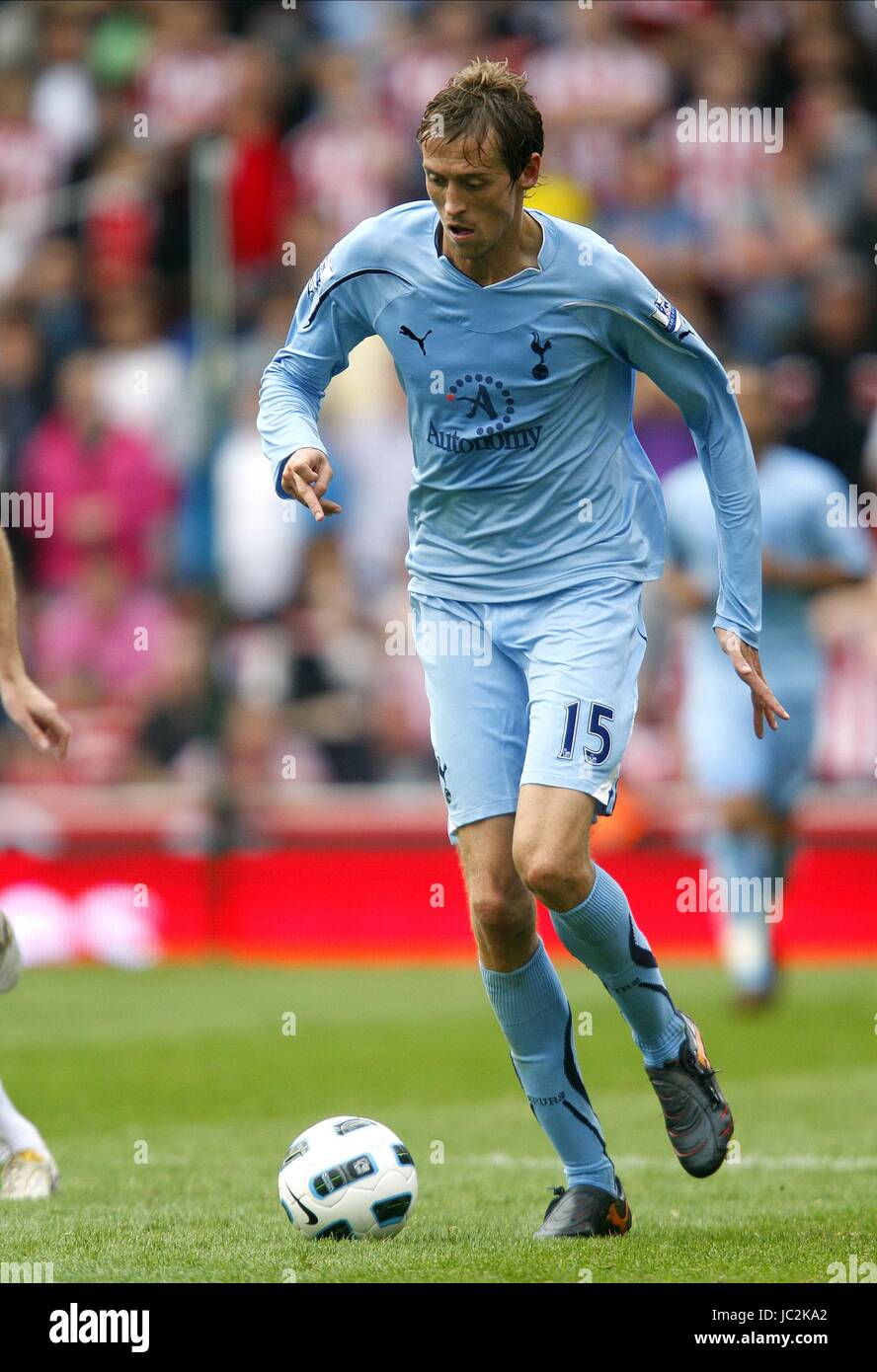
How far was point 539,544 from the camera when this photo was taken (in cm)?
573

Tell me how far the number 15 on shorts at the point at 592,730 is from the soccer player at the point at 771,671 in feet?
18.0

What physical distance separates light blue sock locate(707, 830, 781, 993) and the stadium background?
6.24ft

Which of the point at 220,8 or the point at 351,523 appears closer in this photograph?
the point at 351,523

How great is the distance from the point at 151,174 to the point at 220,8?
121 inches

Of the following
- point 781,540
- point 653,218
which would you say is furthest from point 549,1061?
point 653,218

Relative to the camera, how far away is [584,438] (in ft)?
18.7

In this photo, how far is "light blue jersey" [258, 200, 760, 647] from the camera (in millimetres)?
5598

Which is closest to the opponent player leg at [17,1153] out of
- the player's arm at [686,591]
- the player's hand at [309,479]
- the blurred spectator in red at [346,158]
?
the player's hand at [309,479]

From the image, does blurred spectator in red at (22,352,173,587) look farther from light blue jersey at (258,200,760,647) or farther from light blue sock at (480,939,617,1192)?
light blue sock at (480,939,617,1192)

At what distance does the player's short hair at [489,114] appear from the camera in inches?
209

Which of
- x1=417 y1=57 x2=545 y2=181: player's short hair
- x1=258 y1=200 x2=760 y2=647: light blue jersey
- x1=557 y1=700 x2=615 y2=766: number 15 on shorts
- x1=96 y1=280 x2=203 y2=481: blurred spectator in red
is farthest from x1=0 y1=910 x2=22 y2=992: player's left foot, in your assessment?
x1=96 y1=280 x2=203 y2=481: blurred spectator in red

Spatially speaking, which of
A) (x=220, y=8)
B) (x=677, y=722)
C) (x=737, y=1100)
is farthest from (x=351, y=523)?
(x=737, y=1100)

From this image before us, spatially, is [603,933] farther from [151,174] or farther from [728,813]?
[151,174]

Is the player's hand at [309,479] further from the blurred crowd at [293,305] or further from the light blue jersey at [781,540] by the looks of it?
the blurred crowd at [293,305]
